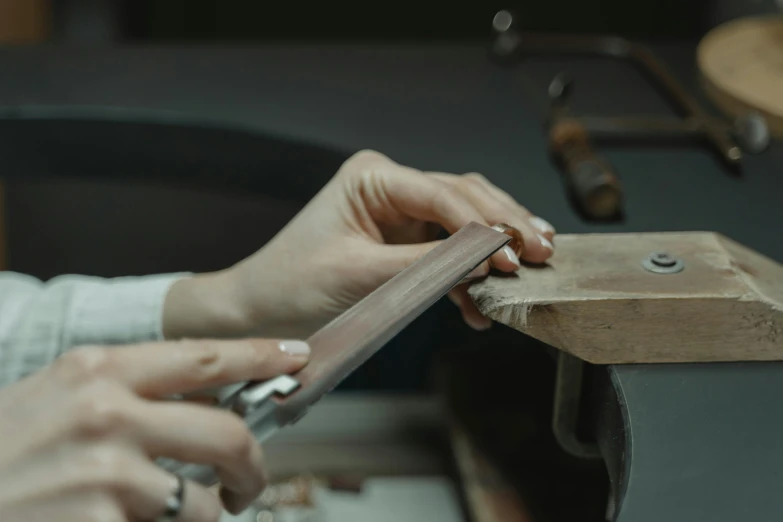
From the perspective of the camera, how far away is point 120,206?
173 centimetres

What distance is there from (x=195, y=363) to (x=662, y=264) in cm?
34

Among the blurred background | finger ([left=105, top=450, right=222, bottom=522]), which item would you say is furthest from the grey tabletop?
finger ([left=105, top=450, right=222, bottom=522])

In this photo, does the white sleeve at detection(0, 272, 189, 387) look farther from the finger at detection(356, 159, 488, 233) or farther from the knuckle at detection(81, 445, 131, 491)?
the knuckle at detection(81, 445, 131, 491)

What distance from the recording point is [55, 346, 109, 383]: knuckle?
443 mm

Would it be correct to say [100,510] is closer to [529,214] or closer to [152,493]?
[152,493]

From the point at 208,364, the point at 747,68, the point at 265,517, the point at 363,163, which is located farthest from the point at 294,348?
the point at 747,68

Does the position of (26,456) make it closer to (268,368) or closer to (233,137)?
(268,368)

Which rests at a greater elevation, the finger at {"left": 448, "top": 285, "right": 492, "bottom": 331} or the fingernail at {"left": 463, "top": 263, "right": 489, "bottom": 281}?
the fingernail at {"left": 463, "top": 263, "right": 489, "bottom": 281}

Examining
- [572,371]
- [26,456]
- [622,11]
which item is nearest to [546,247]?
[572,371]

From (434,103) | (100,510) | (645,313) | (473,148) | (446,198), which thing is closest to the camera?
(100,510)

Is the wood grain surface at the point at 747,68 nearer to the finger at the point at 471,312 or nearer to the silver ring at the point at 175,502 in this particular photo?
the finger at the point at 471,312

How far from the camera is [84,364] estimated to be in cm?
45

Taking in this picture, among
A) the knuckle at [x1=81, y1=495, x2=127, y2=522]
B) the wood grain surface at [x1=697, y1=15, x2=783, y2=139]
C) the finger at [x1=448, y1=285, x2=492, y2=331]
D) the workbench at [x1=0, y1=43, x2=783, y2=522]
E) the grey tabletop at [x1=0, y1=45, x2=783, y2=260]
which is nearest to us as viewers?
the knuckle at [x1=81, y1=495, x2=127, y2=522]

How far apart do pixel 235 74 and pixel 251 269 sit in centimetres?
56
